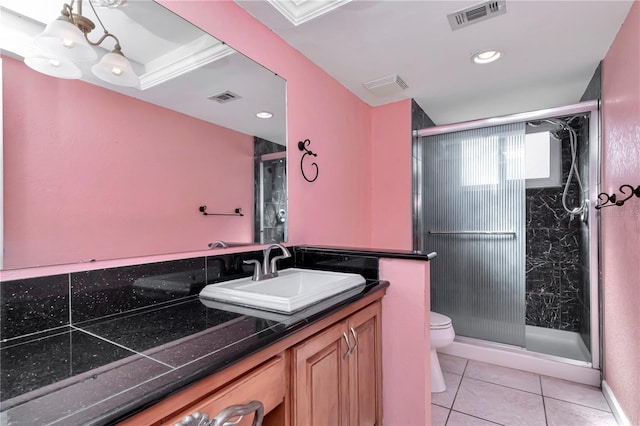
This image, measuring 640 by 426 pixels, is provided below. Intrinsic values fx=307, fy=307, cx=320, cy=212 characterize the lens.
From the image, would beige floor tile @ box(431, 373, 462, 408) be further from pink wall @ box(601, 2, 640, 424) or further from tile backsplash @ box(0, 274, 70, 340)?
tile backsplash @ box(0, 274, 70, 340)

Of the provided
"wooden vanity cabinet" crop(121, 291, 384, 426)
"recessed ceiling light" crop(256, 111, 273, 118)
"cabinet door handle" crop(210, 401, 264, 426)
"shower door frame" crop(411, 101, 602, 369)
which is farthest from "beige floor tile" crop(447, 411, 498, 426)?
"recessed ceiling light" crop(256, 111, 273, 118)

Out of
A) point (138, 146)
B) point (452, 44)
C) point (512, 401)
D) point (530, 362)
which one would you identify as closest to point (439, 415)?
point (512, 401)

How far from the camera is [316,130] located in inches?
84.2

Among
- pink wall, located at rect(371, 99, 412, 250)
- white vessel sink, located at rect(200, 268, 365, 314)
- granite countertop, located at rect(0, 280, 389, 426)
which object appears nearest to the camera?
granite countertop, located at rect(0, 280, 389, 426)

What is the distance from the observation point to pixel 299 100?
199 cm

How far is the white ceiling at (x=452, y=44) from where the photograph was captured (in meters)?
1.62

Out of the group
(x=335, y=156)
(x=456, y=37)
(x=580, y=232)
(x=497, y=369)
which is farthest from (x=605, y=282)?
(x=335, y=156)

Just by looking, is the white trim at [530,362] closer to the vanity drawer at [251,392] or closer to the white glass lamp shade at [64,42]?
the vanity drawer at [251,392]

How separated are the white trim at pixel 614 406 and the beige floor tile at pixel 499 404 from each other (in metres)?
0.36

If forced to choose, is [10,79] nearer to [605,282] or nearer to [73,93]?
[73,93]

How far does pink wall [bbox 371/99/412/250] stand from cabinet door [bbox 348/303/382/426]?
1369 millimetres

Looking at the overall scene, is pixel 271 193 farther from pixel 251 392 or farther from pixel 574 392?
pixel 574 392

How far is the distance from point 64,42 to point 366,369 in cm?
166

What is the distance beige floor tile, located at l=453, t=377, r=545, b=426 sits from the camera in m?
1.81
